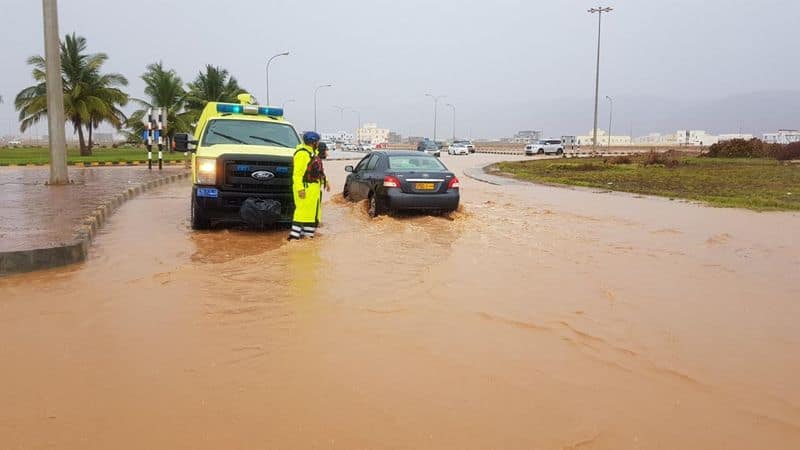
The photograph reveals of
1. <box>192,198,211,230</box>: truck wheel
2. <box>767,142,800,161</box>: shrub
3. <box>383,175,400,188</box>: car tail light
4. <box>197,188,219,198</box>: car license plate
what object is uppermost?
<box>767,142,800,161</box>: shrub

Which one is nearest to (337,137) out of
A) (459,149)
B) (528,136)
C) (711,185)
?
(528,136)

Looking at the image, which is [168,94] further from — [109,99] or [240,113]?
[240,113]

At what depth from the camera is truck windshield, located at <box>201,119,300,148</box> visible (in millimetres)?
10422

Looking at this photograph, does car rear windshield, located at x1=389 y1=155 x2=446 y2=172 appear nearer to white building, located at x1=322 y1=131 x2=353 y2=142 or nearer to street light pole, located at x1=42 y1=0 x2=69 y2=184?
street light pole, located at x1=42 y1=0 x2=69 y2=184

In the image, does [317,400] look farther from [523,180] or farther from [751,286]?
[523,180]

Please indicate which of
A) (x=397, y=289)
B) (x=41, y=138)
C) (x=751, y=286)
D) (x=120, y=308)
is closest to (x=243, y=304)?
(x=120, y=308)

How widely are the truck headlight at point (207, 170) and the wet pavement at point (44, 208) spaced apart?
6.32ft

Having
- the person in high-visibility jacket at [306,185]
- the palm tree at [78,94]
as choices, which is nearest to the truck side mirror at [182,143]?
the person in high-visibility jacket at [306,185]

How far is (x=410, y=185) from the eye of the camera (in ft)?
38.7

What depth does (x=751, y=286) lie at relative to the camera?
7492mm

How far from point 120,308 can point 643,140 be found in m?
201

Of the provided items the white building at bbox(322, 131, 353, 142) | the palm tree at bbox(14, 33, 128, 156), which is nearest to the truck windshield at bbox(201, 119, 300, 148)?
the palm tree at bbox(14, 33, 128, 156)

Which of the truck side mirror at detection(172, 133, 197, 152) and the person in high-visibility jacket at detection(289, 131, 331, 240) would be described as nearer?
the person in high-visibility jacket at detection(289, 131, 331, 240)

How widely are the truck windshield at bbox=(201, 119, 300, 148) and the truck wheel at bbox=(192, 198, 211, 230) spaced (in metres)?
1.07
